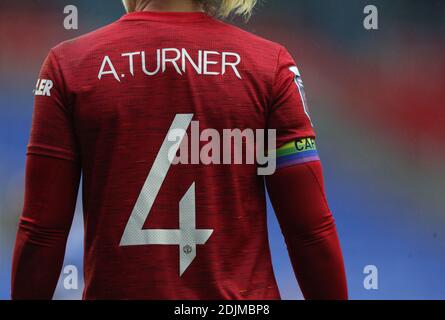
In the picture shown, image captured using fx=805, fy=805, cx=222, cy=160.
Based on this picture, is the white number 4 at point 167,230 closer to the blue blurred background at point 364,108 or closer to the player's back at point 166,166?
the player's back at point 166,166

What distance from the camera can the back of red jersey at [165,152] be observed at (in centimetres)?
139

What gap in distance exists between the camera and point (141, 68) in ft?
4.63

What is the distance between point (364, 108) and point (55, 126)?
83.5 inches

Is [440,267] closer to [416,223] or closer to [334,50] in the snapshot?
[416,223]

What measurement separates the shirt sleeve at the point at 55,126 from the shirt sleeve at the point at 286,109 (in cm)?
36

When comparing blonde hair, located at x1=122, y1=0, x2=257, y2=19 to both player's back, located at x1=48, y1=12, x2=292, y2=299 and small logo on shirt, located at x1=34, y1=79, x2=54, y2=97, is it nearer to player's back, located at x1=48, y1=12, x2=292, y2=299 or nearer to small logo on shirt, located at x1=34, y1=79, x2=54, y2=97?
player's back, located at x1=48, y1=12, x2=292, y2=299

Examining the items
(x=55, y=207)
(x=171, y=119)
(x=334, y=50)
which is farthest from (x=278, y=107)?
(x=334, y=50)

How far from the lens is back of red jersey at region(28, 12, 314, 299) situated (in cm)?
139

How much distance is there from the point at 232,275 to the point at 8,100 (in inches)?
84.0

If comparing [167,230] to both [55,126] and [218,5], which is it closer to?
[55,126]

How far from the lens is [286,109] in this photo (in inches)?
56.7

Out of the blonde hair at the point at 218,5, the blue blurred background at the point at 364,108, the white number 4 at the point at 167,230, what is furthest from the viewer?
the blue blurred background at the point at 364,108

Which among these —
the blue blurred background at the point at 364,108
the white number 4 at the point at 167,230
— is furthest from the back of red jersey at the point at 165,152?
the blue blurred background at the point at 364,108

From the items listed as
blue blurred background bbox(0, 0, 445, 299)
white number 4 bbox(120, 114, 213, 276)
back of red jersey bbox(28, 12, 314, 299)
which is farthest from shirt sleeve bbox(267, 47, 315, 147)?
blue blurred background bbox(0, 0, 445, 299)
